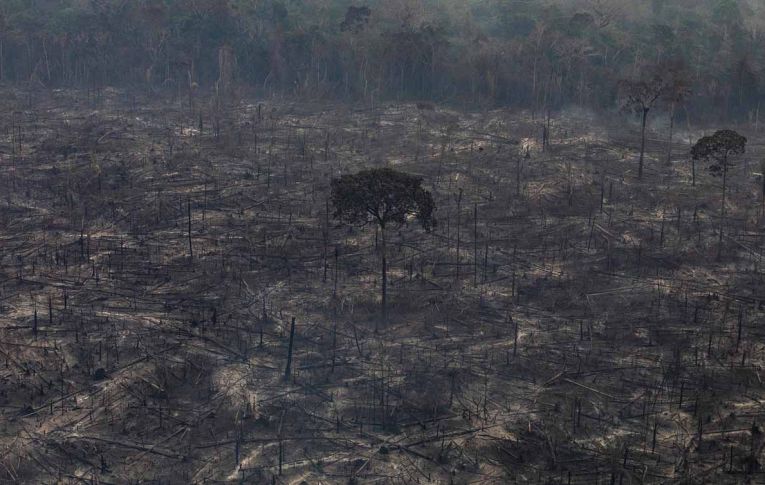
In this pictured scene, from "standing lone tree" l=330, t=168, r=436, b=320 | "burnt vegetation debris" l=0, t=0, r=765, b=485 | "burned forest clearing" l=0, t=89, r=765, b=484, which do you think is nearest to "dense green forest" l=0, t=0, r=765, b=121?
"burnt vegetation debris" l=0, t=0, r=765, b=485

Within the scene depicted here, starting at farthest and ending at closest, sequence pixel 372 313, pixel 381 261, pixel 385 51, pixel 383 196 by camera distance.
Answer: pixel 385 51 → pixel 381 261 → pixel 372 313 → pixel 383 196

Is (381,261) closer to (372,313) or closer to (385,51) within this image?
(372,313)

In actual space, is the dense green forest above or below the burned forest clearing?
above

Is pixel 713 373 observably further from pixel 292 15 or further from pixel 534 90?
pixel 292 15

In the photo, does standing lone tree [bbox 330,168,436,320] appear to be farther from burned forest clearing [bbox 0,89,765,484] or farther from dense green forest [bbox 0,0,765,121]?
dense green forest [bbox 0,0,765,121]

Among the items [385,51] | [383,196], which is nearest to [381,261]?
[383,196]

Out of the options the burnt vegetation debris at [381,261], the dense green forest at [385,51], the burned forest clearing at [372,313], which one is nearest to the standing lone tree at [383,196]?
the burnt vegetation debris at [381,261]

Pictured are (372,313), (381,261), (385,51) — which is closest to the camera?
(372,313)
